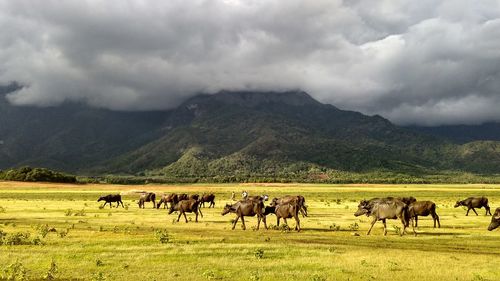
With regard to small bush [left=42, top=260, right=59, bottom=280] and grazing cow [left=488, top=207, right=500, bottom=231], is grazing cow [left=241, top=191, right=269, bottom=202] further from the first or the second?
small bush [left=42, top=260, right=59, bottom=280]

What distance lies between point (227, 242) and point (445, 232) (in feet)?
57.2

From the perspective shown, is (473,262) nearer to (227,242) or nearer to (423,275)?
(423,275)

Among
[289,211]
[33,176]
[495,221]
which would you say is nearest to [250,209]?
[289,211]

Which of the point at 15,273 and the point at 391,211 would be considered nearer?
the point at 15,273

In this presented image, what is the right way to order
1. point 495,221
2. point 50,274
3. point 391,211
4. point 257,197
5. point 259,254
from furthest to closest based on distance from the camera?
point 257,197 → point 495,221 → point 391,211 → point 259,254 → point 50,274

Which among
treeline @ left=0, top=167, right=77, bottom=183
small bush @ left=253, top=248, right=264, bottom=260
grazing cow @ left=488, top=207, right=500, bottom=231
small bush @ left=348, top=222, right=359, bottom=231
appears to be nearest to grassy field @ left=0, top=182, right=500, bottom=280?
small bush @ left=253, top=248, right=264, bottom=260

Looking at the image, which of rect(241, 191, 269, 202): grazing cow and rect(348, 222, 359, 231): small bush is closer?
rect(348, 222, 359, 231): small bush

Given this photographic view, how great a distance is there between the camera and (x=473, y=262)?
22.4m

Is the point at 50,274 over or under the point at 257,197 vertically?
under

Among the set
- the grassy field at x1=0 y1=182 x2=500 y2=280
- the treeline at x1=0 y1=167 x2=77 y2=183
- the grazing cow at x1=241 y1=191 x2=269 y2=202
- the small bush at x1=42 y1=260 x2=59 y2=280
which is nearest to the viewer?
the small bush at x1=42 y1=260 x2=59 y2=280

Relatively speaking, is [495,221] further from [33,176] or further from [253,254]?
[33,176]

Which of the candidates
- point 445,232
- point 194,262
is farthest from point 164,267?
point 445,232

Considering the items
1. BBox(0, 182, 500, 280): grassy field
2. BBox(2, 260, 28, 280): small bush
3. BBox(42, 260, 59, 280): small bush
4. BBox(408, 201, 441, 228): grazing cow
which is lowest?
BBox(0, 182, 500, 280): grassy field

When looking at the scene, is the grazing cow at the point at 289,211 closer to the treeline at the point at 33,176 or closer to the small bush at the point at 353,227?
the small bush at the point at 353,227
